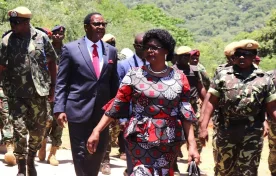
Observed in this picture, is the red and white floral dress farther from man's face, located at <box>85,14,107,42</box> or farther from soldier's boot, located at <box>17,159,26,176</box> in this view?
soldier's boot, located at <box>17,159,26,176</box>

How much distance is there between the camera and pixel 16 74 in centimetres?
751

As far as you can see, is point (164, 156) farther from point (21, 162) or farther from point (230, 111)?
point (21, 162)

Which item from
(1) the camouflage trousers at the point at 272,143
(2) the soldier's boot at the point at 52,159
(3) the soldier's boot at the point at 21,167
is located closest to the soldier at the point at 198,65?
(1) the camouflage trousers at the point at 272,143

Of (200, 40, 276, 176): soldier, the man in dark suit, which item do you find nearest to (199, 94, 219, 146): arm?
(200, 40, 276, 176): soldier

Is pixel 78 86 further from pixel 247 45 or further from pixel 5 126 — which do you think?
pixel 5 126

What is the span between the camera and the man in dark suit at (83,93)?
641cm

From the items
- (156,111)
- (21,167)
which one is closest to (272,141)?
(21,167)

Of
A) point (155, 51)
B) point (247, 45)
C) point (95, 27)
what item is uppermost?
point (95, 27)

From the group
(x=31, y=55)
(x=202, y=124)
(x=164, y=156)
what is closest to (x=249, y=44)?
(x=202, y=124)

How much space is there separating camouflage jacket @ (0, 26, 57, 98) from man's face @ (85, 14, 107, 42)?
1163mm

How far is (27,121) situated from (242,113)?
8.99ft

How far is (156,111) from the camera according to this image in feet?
16.8

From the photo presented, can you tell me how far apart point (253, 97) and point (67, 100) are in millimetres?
2036

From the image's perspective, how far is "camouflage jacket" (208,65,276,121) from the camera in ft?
21.6
